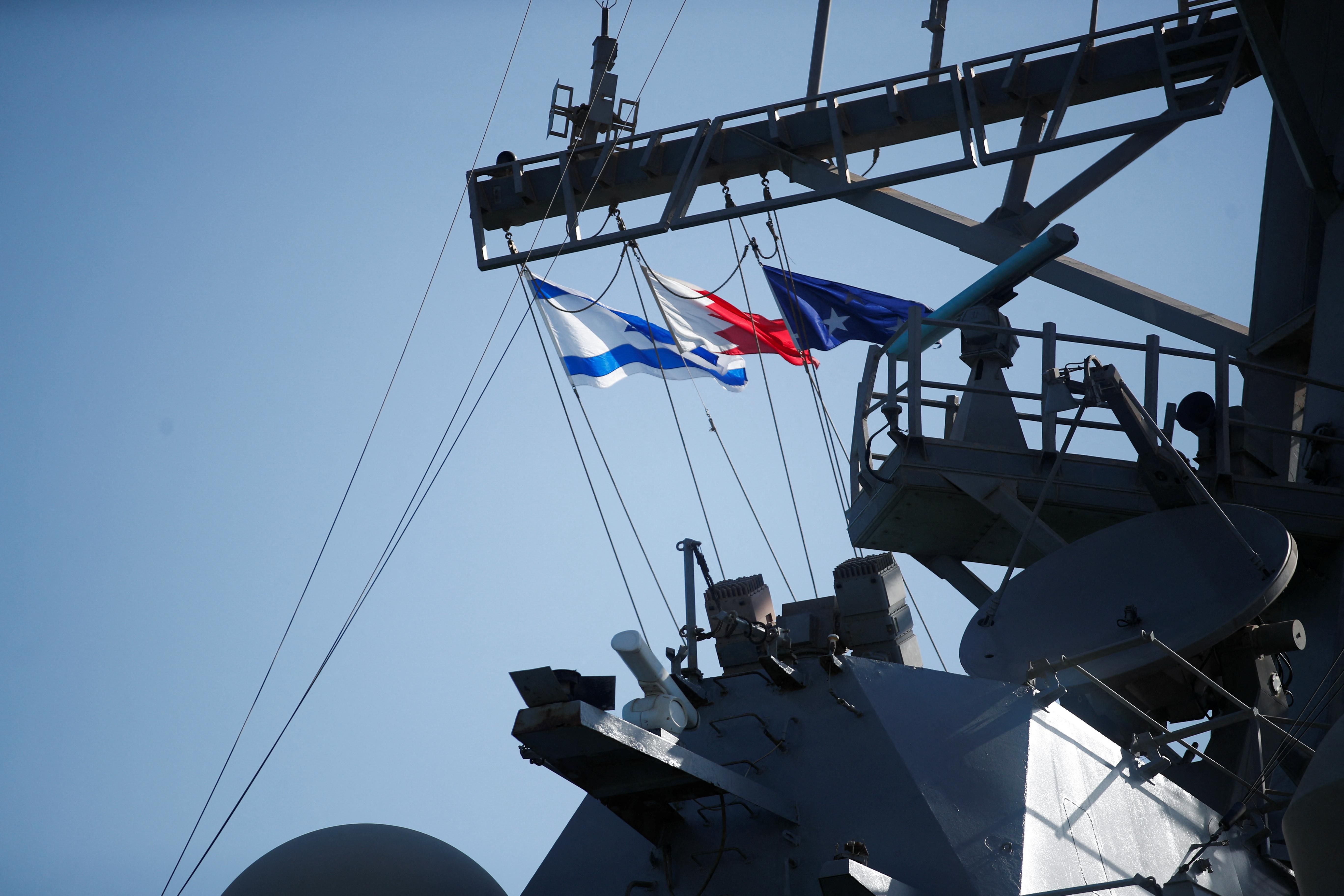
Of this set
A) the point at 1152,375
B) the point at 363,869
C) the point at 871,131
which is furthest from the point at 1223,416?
the point at 363,869

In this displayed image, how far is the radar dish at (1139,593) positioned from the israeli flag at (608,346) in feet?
12.9

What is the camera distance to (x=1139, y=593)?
25.3 feet

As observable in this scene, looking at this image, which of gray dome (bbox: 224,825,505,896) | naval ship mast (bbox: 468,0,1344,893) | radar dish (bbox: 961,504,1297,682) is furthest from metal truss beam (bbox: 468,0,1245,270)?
gray dome (bbox: 224,825,505,896)

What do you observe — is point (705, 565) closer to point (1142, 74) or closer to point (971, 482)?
point (971, 482)

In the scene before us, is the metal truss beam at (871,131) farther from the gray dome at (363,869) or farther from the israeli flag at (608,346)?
the gray dome at (363,869)

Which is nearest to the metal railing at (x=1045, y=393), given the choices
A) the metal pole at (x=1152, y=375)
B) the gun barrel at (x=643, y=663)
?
the metal pole at (x=1152, y=375)

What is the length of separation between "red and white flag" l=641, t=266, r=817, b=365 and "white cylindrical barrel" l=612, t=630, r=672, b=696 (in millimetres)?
6494

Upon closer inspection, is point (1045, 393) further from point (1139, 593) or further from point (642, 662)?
point (642, 662)

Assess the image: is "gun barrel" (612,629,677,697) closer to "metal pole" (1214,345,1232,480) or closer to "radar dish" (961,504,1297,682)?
"radar dish" (961,504,1297,682)

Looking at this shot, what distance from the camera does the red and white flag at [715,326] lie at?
11.9 metres

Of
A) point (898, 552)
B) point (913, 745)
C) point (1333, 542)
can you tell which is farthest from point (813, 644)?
point (1333, 542)

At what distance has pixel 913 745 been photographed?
5469mm

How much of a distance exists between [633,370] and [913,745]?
6.58 metres

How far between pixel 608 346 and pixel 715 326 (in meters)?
1.23
